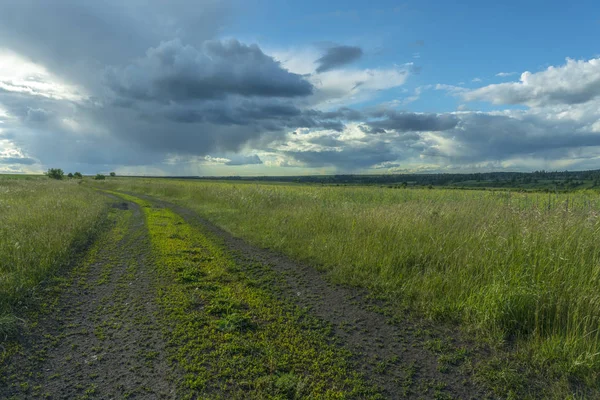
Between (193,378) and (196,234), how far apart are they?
8.71 m

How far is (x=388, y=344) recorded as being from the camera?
172 inches

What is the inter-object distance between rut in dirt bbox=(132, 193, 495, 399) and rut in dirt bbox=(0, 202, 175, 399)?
2327 mm

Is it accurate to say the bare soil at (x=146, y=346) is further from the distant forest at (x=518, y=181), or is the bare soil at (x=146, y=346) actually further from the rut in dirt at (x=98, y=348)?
the distant forest at (x=518, y=181)

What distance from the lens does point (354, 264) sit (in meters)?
7.49

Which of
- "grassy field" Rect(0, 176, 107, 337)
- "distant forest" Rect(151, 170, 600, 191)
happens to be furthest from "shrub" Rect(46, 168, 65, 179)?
"grassy field" Rect(0, 176, 107, 337)

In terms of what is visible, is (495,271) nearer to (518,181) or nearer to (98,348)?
(98,348)

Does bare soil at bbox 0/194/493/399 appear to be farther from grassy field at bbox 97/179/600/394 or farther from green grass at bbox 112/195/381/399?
grassy field at bbox 97/179/600/394

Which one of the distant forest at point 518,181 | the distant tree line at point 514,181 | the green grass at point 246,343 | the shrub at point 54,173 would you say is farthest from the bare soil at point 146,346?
the shrub at point 54,173

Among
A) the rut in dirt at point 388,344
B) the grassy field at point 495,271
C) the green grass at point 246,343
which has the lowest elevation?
the rut in dirt at point 388,344

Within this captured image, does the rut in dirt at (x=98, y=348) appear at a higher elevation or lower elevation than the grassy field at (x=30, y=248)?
lower

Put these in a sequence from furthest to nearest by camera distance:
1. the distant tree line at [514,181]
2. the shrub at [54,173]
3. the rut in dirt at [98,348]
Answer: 1. the shrub at [54,173]
2. the distant tree line at [514,181]
3. the rut in dirt at [98,348]

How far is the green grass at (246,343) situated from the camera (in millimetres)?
3441

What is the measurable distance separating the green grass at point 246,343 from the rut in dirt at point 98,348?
275mm

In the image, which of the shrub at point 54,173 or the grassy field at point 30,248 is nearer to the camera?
the grassy field at point 30,248
